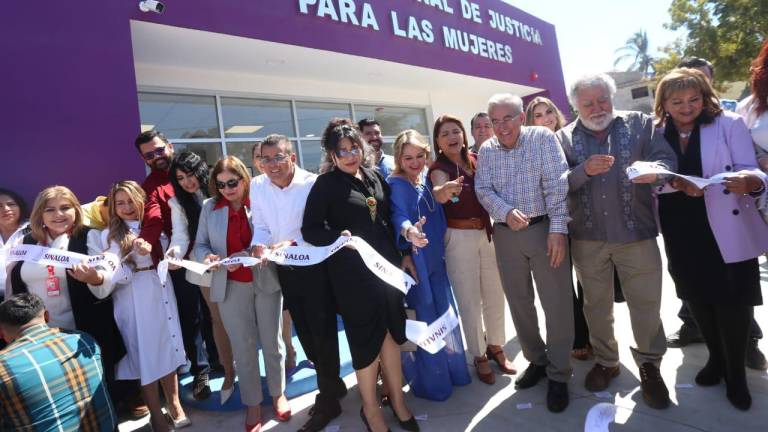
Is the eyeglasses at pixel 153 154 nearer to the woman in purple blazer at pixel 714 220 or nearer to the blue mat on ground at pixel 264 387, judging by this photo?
the blue mat on ground at pixel 264 387

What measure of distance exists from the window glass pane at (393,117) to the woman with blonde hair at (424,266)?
6.39m

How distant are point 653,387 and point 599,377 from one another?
336mm

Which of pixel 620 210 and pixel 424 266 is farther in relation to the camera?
pixel 424 266

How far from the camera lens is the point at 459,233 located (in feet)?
10.4

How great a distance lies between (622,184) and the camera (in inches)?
104

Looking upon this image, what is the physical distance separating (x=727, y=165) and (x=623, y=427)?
63.0 inches

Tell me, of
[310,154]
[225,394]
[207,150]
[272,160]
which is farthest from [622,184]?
[310,154]

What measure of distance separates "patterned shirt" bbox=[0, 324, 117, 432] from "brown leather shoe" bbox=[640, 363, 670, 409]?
10.7 feet

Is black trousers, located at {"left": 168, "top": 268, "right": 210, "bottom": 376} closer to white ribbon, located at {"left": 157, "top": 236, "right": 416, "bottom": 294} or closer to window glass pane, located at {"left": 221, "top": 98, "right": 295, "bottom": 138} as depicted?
white ribbon, located at {"left": 157, "top": 236, "right": 416, "bottom": 294}

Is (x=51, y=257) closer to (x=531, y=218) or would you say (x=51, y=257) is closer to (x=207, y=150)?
(x=531, y=218)

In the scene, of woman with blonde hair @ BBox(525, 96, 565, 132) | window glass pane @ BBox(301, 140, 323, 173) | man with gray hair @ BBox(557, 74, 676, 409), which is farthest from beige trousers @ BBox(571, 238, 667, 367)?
window glass pane @ BBox(301, 140, 323, 173)

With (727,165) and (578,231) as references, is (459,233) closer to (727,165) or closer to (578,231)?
(578,231)

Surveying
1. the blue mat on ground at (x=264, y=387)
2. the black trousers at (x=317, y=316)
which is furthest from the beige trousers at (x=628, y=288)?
the blue mat on ground at (x=264, y=387)

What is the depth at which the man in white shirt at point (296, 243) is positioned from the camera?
2826mm
